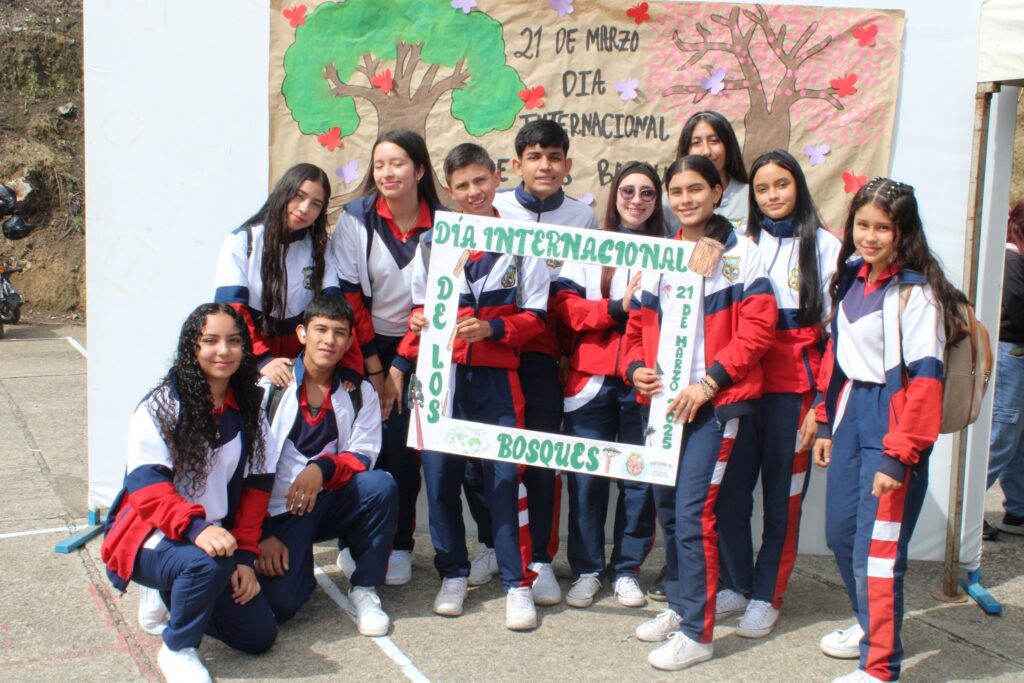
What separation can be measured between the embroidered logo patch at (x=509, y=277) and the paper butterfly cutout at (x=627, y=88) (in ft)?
4.15

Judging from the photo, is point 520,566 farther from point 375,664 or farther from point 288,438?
point 288,438

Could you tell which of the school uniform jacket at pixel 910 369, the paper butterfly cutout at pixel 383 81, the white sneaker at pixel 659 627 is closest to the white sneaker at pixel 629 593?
the white sneaker at pixel 659 627

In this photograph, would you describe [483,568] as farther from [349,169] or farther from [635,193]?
[349,169]

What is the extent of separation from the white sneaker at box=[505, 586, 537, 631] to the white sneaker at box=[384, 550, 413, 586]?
1.91ft

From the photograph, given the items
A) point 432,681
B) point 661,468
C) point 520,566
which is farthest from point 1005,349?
point 432,681

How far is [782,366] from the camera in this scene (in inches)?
151

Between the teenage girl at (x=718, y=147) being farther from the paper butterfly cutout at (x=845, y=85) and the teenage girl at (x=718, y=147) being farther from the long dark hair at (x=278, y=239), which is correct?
the long dark hair at (x=278, y=239)

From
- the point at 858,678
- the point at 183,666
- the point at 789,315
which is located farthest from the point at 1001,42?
the point at 183,666

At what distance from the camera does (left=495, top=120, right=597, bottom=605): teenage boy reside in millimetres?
4141

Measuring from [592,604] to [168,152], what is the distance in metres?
2.82

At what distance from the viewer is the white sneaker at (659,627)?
3785 mm

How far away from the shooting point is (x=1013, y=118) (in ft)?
14.1

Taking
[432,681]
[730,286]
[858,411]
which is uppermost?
[730,286]

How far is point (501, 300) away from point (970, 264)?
203 centimetres
